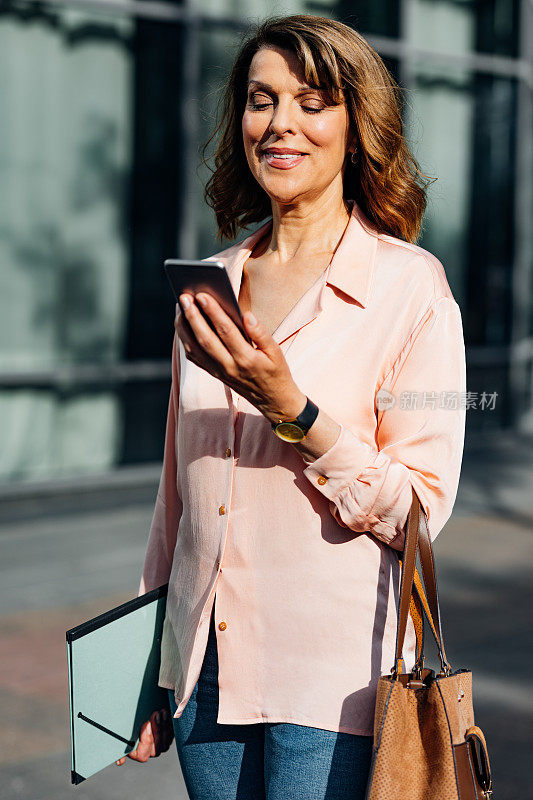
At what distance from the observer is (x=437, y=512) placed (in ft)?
5.94

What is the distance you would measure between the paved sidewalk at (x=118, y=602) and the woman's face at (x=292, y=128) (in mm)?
Answer: 2518

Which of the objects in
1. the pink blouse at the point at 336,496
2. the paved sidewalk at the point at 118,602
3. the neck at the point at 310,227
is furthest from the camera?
the paved sidewalk at the point at 118,602

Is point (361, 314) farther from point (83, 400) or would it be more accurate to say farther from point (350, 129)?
point (83, 400)

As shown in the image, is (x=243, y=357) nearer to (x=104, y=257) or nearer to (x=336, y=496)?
(x=336, y=496)

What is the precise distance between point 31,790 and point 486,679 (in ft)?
6.62

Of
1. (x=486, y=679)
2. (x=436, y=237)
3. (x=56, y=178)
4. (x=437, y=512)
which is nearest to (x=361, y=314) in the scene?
(x=437, y=512)

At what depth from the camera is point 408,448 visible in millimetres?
1768

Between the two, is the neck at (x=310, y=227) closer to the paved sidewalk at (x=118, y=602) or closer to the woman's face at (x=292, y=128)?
the woman's face at (x=292, y=128)

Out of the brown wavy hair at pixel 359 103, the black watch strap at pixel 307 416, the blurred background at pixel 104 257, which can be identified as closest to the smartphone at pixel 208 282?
the black watch strap at pixel 307 416

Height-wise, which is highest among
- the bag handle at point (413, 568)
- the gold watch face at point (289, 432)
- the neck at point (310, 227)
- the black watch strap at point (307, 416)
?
the neck at point (310, 227)

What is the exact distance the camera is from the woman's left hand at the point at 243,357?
1.59 meters

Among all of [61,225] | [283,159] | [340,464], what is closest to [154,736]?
[340,464]

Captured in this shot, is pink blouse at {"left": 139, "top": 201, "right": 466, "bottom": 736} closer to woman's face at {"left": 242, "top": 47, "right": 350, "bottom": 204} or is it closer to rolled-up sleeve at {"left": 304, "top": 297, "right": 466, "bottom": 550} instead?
rolled-up sleeve at {"left": 304, "top": 297, "right": 466, "bottom": 550}

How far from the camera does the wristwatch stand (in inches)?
66.1
